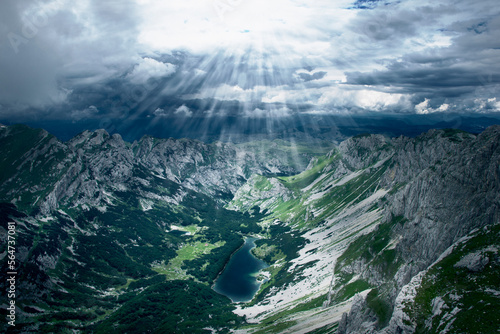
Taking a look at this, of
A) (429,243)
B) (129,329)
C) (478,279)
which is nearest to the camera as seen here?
(478,279)

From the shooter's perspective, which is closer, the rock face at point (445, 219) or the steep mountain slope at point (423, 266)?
the steep mountain slope at point (423, 266)

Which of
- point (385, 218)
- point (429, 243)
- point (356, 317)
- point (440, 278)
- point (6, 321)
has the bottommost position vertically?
point (6, 321)

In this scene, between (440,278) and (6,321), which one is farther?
(6,321)

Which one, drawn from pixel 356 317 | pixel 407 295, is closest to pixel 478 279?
pixel 407 295

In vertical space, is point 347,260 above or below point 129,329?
above

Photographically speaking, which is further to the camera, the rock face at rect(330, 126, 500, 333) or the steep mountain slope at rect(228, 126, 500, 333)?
the rock face at rect(330, 126, 500, 333)

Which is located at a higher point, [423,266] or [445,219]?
[445,219]

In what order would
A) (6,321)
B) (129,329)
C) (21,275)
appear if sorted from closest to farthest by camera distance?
(6,321) < (129,329) < (21,275)

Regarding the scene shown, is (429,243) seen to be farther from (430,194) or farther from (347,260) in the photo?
(347,260)

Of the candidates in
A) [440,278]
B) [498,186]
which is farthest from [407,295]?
[498,186]

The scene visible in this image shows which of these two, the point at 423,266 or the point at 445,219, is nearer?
the point at 423,266
